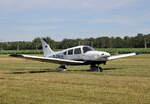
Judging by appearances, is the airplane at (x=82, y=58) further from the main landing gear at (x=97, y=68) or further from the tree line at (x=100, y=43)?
the tree line at (x=100, y=43)

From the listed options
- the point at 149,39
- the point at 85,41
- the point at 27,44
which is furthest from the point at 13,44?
the point at 149,39

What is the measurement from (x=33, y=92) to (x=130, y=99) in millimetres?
3617

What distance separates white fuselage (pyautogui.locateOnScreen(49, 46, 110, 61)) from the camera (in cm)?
1917

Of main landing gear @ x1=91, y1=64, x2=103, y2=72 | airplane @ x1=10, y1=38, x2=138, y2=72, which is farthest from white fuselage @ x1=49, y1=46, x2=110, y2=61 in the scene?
main landing gear @ x1=91, y1=64, x2=103, y2=72

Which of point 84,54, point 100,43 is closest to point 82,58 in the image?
point 84,54

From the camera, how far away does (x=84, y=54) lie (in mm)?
20125

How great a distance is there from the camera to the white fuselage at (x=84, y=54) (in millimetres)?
19175

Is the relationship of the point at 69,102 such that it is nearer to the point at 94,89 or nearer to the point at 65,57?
the point at 94,89

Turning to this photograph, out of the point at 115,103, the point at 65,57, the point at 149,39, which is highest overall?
the point at 149,39

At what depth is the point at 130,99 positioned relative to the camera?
26.9 ft

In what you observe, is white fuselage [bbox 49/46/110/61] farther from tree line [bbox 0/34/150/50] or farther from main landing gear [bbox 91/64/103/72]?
tree line [bbox 0/34/150/50]

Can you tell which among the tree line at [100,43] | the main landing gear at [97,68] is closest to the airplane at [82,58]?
the main landing gear at [97,68]

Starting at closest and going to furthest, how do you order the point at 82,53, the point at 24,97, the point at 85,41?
the point at 24,97 < the point at 82,53 < the point at 85,41

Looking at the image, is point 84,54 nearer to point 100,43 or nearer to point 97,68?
point 97,68
